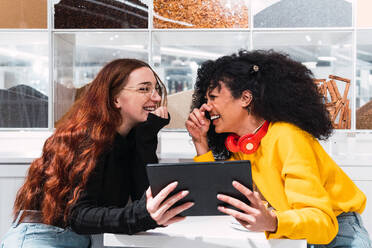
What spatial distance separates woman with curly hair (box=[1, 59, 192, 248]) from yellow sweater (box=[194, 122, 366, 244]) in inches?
13.9

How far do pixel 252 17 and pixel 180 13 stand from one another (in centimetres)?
52

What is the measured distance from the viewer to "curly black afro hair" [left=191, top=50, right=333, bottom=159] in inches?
60.9

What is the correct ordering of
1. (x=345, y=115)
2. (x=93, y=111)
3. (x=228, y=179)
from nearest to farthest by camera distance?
A: (x=228, y=179) → (x=93, y=111) → (x=345, y=115)

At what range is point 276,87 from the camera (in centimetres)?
159

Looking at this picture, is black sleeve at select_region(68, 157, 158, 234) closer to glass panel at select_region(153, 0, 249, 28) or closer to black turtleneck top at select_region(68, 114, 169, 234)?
black turtleneck top at select_region(68, 114, 169, 234)

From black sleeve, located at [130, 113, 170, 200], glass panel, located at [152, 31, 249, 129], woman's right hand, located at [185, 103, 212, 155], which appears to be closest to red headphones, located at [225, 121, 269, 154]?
woman's right hand, located at [185, 103, 212, 155]

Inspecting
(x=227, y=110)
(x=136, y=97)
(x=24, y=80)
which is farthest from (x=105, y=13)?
(x=227, y=110)

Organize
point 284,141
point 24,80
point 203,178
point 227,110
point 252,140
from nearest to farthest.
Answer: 1. point 203,178
2. point 284,141
3. point 252,140
4. point 227,110
5. point 24,80

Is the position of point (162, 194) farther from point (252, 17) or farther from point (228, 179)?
point (252, 17)

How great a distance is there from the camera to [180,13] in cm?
304

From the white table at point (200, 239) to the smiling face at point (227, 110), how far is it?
502 millimetres

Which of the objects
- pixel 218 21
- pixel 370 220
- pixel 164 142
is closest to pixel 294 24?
pixel 218 21

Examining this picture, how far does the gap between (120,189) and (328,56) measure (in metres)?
2.19

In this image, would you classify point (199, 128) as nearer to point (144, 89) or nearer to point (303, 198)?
point (144, 89)
